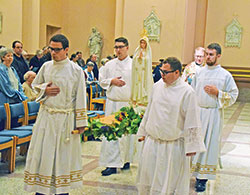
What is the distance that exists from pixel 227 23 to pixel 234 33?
60 centimetres

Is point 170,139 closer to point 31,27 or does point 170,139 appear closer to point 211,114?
point 211,114

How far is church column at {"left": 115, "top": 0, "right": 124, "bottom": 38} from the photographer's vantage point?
1770cm

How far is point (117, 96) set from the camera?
18.4 feet

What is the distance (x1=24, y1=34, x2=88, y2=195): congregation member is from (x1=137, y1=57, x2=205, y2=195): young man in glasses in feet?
2.49

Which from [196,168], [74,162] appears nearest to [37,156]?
[74,162]

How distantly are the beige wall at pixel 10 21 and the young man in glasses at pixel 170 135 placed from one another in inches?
460

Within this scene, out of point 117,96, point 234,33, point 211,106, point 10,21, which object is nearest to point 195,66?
point 211,106

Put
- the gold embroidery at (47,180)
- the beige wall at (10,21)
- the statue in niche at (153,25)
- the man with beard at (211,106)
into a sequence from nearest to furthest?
the gold embroidery at (47,180) < the man with beard at (211,106) < the beige wall at (10,21) < the statue in niche at (153,25)

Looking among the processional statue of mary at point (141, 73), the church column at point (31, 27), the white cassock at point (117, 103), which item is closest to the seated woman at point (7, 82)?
the white cassock at point (117, 103)

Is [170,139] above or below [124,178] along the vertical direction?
above

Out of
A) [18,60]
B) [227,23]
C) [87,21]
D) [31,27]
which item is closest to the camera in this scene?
[18,60]

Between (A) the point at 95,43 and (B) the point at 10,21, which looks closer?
(B) the point at 10,21

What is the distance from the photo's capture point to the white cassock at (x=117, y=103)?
5.53 metres

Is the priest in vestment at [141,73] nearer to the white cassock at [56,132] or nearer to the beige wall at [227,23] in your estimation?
the white cassock at [56,132]
